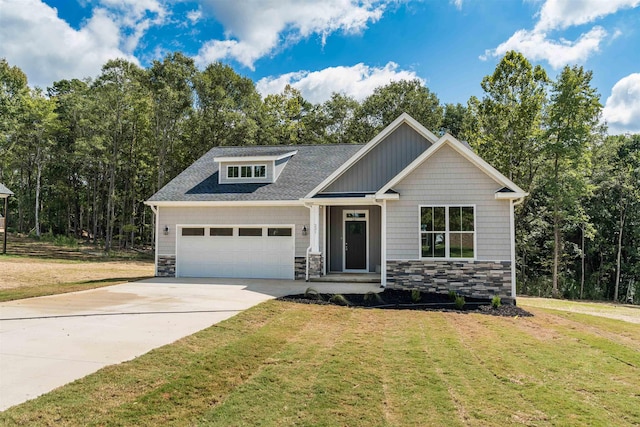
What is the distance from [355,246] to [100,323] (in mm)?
9725

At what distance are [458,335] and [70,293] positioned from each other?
9.93 metres

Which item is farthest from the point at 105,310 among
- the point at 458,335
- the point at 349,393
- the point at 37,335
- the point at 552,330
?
the point at 552,330

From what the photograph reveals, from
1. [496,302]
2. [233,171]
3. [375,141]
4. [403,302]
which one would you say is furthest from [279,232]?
[496,302]

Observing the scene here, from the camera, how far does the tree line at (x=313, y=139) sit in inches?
861

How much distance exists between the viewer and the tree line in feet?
71.8

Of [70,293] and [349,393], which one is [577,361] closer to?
[349,393]

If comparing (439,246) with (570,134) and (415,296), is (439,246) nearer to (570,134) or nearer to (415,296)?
(415,296)

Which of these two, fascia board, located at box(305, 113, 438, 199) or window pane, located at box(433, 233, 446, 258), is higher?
fascia board, located at box(305, 113, 438, 199)

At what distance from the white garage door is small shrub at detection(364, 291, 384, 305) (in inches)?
166

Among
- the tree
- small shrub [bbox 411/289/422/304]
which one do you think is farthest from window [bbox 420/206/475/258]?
the tree

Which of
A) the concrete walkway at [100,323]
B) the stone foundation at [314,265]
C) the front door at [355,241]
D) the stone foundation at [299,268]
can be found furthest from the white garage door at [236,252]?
the front door at [355,241]

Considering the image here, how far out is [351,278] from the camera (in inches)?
529

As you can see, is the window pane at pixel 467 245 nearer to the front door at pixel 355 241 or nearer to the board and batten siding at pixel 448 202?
the board and batten siding at pixel 448 202

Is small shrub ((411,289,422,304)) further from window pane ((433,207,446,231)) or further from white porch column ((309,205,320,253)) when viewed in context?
white porch column ((309,205,320,253))
